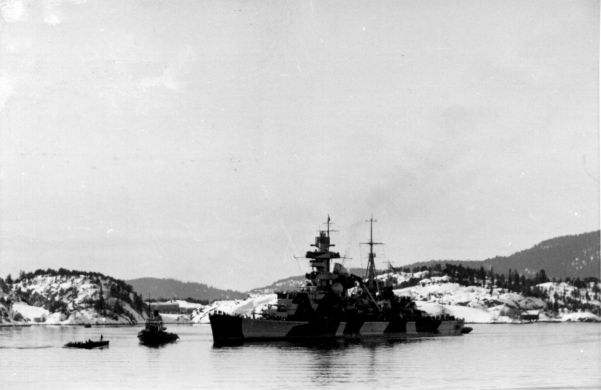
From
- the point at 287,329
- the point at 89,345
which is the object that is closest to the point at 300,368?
the point at 287,329

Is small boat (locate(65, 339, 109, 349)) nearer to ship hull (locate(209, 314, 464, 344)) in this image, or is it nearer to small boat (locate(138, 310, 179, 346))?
small boat (locate(138, 310, 179, 346))

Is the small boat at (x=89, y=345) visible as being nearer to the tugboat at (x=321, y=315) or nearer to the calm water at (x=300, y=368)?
the calm water at (x=300, y=368)

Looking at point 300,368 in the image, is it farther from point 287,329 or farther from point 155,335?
point 155,335

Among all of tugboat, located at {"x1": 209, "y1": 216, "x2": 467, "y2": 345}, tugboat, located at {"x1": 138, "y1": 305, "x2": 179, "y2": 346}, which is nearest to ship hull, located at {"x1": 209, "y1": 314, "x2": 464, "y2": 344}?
tugboat, located at {"x1": 209, "y1": 216, "x2": 467, "y2": 345}

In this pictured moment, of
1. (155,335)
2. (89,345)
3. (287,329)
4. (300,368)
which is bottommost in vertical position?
(300,368)

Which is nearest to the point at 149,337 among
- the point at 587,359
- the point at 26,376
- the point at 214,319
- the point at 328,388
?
the point at 214,319

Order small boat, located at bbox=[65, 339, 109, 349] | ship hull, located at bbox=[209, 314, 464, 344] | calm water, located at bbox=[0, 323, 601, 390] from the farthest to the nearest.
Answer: small boat, located at bbox=[65, 339, 109, 349] → ship hull, located at bbox=[209, 314, 464, 344] → calm water, located at bbox=[0, 323, 601, 390]

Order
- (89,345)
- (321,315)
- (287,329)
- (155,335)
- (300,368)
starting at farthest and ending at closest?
1. (155,335)
2. (321,315)
3. (287,329)
4. (89,345)
5. (300,368)
